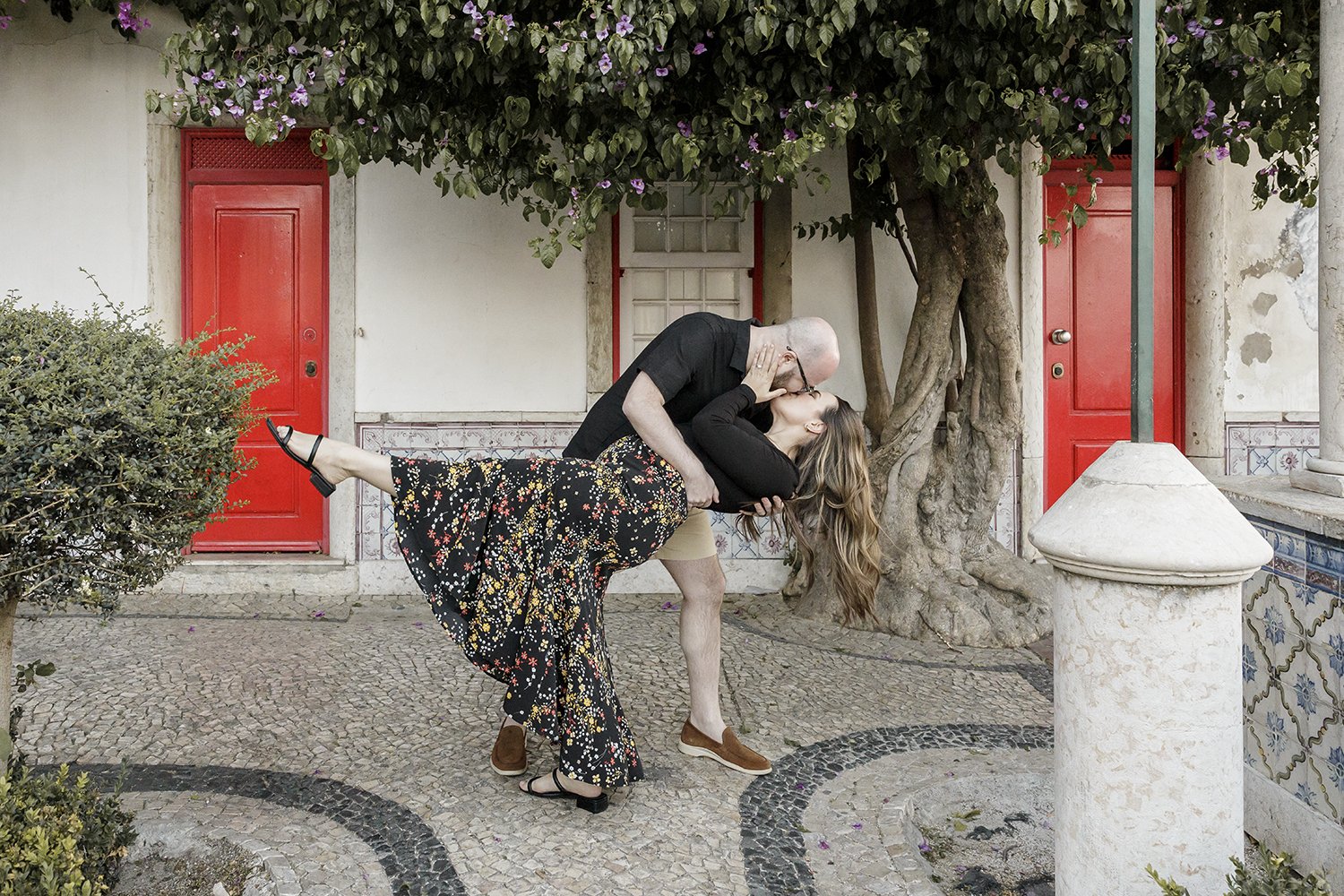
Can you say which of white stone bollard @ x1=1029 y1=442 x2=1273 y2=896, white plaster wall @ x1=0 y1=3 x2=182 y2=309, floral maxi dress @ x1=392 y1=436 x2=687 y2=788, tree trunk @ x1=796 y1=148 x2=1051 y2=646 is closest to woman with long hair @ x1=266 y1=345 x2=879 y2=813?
floral maxi dress @ x1=392 y1=436 x2=687 y2=788

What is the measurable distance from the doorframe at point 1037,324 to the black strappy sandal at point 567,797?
3.87 metres

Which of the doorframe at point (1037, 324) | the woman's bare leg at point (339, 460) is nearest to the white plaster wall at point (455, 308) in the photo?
the doorframe at point (1037, 324)

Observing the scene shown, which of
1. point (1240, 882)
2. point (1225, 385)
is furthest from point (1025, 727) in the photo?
point (1225, 385)

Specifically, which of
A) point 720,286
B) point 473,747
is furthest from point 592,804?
point 720,286

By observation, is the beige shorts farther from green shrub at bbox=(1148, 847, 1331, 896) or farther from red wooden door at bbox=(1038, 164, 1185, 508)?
red wooden door at bbox=(1038, 164, 1185, 508)

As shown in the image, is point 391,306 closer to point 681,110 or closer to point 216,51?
point 216,51

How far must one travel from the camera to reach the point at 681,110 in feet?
15.0

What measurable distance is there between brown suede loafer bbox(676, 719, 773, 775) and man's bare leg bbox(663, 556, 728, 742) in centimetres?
2

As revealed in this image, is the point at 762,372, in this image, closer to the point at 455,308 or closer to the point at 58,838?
the point at 58,838

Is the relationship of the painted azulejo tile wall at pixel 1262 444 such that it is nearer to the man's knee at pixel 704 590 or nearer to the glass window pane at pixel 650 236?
the glass window pane at pixel 650 236

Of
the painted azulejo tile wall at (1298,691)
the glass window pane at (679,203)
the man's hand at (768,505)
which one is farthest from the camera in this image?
the glass window pane at (679,203)

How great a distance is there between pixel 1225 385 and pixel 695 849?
5032 millimetres

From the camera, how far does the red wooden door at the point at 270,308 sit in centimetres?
609

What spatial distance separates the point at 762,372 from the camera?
3.21 metres
